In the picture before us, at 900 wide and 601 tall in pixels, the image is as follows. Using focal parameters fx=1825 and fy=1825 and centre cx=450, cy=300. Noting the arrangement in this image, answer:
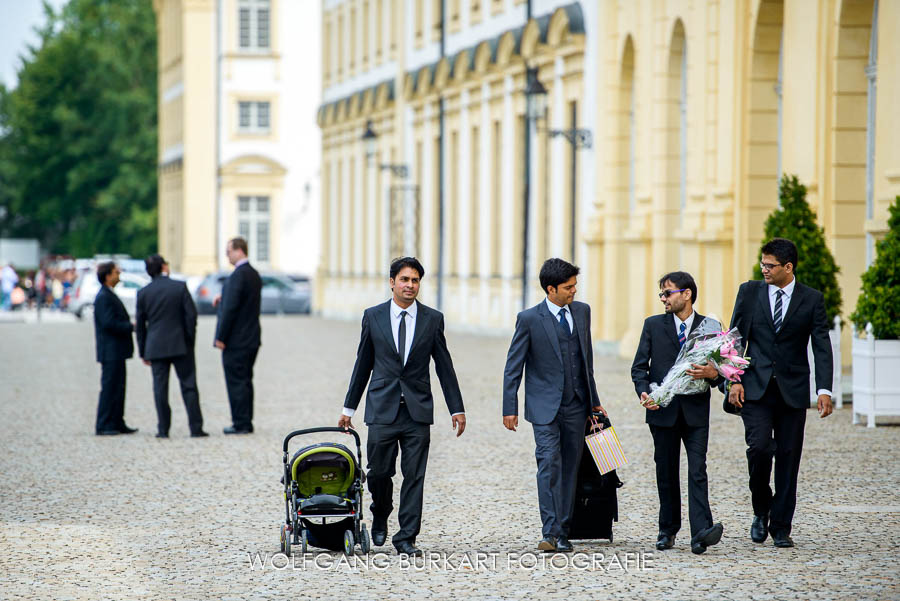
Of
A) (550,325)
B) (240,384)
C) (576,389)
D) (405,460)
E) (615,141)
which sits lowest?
(240,384)

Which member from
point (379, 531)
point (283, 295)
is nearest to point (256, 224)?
point (283, 295)

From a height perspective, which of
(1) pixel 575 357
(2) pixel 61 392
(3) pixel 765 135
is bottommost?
(2) pixel 61 392

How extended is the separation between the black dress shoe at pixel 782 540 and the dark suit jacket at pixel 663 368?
705mm

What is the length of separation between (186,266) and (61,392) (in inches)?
1963

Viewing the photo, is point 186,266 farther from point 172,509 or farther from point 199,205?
point 172,509

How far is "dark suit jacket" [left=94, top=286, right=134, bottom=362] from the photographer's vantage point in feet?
55.3

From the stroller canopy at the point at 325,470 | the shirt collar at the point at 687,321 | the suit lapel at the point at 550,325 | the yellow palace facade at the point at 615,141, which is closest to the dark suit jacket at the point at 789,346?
the shirt collar at the point at 687,321

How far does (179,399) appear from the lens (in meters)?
21.1

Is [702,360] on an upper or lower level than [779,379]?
upper

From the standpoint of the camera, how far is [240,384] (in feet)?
Answer: 54.5

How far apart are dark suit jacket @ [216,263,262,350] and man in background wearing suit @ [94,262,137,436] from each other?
36.2 inches

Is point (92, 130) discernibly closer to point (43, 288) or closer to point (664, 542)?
point (43, 288)

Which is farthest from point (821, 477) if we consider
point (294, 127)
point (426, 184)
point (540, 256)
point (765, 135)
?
point (294, 127)

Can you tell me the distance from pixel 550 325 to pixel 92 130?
78797 millimetres
